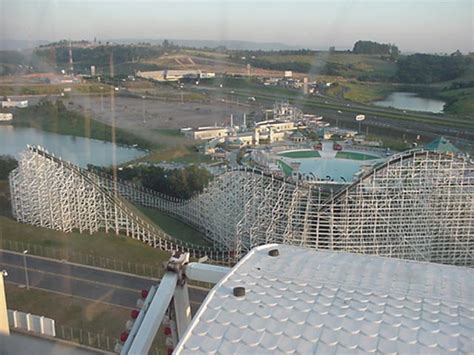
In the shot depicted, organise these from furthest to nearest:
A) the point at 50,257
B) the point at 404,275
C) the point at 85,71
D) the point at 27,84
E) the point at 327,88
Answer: the point at 327,88
the point at 85,71
the point at 27,84
the point at 50,257
the point at 404,275

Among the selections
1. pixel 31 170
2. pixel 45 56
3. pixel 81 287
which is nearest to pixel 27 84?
pixel 45 56

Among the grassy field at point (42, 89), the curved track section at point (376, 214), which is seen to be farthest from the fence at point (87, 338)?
the grassy field at point (42, 89)

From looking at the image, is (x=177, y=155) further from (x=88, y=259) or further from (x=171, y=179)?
(x=88, y=259)

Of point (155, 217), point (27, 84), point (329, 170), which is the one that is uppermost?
point (27, 84)

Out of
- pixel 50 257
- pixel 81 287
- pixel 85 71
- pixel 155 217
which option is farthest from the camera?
pixel 85 71

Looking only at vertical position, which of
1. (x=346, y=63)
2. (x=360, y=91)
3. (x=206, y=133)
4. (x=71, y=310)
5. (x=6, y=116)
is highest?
(x=346, y=63)

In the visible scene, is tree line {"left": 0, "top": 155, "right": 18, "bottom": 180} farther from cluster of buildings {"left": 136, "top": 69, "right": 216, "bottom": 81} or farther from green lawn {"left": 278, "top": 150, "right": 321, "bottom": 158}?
cluster of buildings {"left": 136, "top": 69, "right": 216, "bottom": 81}

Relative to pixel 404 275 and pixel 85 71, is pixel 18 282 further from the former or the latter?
pixel 85 71

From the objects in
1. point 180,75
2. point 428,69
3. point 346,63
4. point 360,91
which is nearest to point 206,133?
point 180,75
